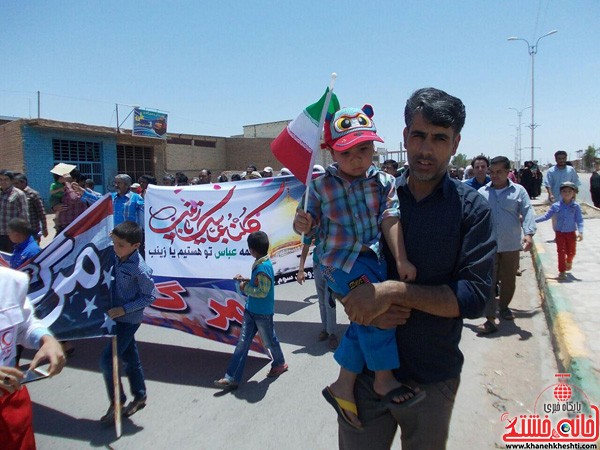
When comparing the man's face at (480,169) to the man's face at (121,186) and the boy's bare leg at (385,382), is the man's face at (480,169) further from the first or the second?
the boy's bare leg at (385,382)

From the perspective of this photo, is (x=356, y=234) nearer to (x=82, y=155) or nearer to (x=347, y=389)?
(x=347, y=389)

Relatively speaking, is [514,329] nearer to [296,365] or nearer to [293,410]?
[296,365]

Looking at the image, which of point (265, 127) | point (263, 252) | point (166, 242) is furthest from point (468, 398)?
point (265, 127)

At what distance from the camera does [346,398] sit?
194 cm

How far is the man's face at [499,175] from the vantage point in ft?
17.7

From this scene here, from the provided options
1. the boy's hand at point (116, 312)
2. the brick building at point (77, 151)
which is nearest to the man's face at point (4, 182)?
the boy's hand at point (116, 312)

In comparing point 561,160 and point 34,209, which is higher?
point 561,160

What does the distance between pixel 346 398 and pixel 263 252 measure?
2455mm

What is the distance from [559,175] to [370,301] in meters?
10.4

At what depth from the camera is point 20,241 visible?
15.6 ft

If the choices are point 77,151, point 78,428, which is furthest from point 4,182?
point 77,151

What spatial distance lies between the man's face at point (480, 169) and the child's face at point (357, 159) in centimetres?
529

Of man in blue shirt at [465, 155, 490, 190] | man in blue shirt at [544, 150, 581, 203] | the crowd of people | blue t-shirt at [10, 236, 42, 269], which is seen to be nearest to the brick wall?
blue t-shirt at [10, 236, 42, 269]

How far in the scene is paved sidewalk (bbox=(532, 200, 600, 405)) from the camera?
12.6 ft
